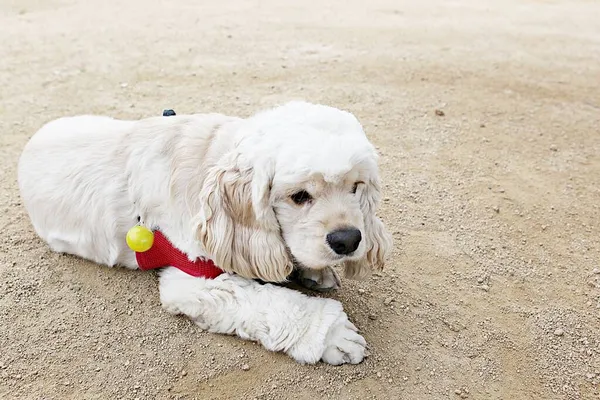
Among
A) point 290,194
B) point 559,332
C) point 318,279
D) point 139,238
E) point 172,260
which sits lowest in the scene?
point 559,332

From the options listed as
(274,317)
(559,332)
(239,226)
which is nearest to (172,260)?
(239,226)

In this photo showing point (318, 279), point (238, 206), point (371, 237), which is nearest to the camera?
point (238, 206)

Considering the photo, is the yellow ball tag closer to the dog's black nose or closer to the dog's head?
the dog's head

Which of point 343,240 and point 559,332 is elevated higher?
point 343,240

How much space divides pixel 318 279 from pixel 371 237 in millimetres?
454

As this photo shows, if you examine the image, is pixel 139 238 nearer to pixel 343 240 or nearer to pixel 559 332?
pixel 343 240

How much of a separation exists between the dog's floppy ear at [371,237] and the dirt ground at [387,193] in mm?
250

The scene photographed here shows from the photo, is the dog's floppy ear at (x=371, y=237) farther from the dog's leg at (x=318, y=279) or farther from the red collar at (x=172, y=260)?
the red collar at (x=172, y=260)

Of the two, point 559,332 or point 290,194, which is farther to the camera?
point 559,332

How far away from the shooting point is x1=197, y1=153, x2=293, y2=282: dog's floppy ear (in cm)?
276

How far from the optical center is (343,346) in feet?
9.46

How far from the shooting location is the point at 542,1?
33.7 feet

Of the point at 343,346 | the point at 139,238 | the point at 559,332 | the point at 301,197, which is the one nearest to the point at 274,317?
the point at 343,346

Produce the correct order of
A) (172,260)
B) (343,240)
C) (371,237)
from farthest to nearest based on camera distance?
(172,260) < (371,237) < (343,240)
